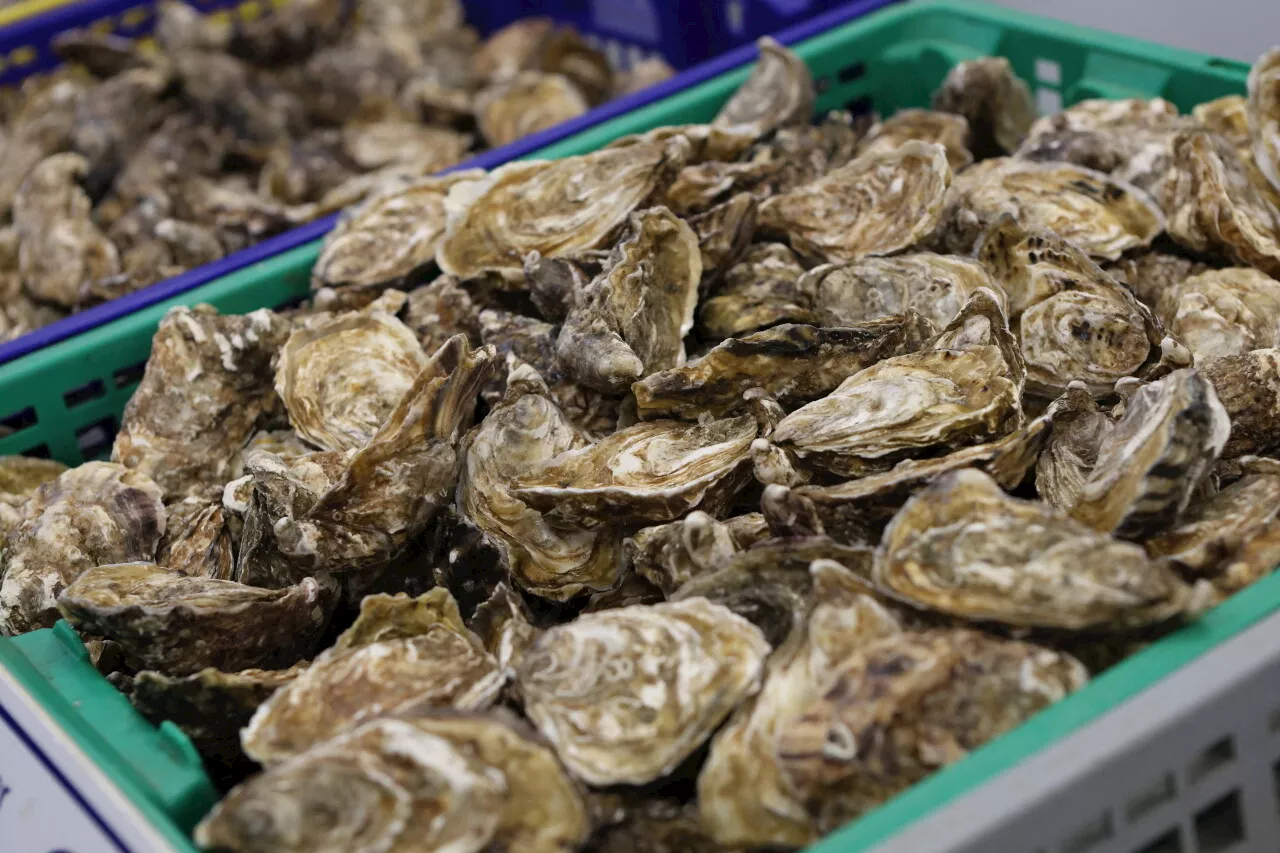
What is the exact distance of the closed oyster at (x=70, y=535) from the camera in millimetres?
1059

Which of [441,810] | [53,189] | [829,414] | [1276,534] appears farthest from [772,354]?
[53,189]

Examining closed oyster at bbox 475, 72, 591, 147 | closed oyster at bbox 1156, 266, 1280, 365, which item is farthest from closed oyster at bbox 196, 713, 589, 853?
closed oyster at bbox 475, 72, 591, 147

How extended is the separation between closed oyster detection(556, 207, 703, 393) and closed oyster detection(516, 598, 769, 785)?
296 millimetres

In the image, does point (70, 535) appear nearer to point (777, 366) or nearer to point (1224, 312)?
point (777, 366)

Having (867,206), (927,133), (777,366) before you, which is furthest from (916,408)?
(927,133)

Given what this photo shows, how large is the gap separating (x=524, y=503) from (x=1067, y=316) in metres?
0.50

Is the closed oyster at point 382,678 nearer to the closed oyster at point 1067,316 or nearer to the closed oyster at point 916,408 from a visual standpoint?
the closed oyster at point 916,408

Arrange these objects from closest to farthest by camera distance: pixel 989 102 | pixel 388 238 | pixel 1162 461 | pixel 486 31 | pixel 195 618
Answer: pixel 1162 461
pixel 195 618
pixel 388 238
pixel 989 102
pixel 486 31

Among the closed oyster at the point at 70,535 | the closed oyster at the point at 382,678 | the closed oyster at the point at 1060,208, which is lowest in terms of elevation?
the closed oyster at the point at 70,535

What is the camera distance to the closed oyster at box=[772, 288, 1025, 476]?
0.91 meters

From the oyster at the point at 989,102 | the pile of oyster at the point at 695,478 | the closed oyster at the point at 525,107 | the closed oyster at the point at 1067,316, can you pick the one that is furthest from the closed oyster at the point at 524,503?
the closed oyster at the point at 525,107

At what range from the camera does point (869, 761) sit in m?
0.68

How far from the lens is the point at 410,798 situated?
→ 2.22 ft

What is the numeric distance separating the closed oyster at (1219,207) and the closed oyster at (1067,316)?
0.16 m
